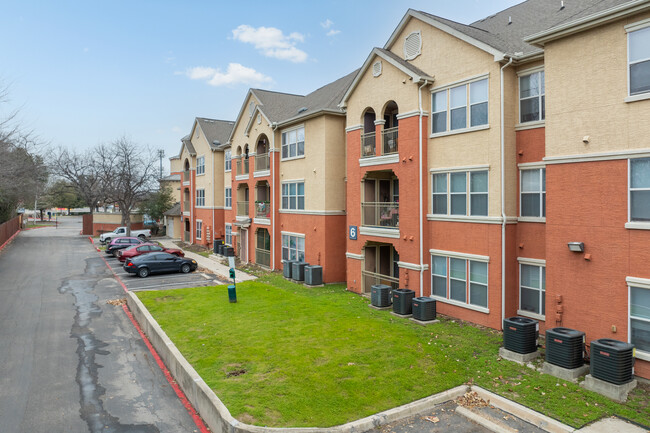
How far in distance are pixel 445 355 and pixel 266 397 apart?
5.39 meters

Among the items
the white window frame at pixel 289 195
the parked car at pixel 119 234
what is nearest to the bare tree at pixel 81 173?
the parked car at pixel 119 234

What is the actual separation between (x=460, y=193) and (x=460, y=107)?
3.16 meters

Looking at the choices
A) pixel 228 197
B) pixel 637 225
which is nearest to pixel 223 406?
pixel 637 225

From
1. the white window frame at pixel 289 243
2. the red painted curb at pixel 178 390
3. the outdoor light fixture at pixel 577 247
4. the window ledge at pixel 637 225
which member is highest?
the window ledge at pixel 637 225

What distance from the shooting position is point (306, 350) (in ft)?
39.9

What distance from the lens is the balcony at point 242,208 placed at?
3139 cm

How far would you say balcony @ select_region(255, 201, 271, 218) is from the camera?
2796 centimetres

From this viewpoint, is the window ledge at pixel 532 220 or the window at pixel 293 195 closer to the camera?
the window ledge at pixel 532 220

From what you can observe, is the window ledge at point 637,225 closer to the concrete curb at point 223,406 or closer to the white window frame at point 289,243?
the concrete curb at point 223,406

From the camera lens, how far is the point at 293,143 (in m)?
25.5

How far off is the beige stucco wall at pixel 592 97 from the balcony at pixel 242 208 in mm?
23053

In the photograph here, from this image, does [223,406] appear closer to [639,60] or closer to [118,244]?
[639,60]

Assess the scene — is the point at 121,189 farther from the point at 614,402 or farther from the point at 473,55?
the point at 614,402

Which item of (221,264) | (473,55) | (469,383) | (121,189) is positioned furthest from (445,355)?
(121,189)
